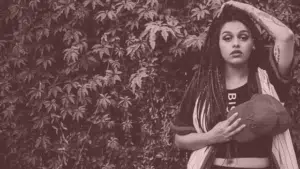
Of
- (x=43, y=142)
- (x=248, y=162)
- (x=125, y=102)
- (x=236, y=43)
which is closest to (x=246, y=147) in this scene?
(x=248, y=162)

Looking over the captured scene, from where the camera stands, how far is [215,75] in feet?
8.73

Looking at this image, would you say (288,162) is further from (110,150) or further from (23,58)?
(23,58)

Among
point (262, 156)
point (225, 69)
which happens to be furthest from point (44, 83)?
point (262, 156)

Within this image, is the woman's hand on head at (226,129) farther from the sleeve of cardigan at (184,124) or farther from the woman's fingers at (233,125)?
the sleeve of cardigan at (184,124)

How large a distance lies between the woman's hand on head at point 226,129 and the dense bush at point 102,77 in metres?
0.93

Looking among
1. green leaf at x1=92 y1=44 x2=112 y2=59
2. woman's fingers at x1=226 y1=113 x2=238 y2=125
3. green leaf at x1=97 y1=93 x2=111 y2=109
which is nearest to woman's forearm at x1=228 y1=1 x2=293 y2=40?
woman's fingers at x1=226 y1=113 x2=238 y2=125

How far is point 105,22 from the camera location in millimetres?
3545

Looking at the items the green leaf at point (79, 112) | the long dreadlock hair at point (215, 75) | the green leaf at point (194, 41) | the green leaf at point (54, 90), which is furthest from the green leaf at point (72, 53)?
the long dreadlock hair at point (215, 75)

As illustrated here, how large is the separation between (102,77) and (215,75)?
1015 millimetres

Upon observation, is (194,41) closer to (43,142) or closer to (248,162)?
(248,162)

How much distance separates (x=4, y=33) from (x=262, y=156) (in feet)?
7.84

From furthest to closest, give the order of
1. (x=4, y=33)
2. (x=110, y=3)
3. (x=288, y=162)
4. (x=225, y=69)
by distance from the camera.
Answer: (x=4, y=33)
(x=110, y=3)
(x=225, y=69)
(x=288, y=162)

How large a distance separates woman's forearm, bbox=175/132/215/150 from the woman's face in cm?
41

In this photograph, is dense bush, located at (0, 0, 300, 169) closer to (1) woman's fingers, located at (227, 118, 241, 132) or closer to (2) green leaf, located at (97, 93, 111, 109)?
(2) green leaf, located at (97, 93, 111, 109)
